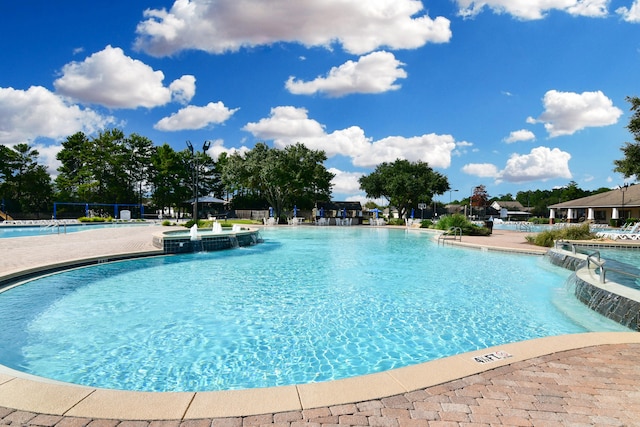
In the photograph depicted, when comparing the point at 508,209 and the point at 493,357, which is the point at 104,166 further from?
the point at 508,209

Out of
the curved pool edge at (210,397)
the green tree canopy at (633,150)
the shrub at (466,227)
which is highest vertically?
the green tree canopy at (633,150)

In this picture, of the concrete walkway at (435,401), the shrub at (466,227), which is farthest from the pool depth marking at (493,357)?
the shrub at (466,227)

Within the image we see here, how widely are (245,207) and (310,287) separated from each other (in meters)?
42.4

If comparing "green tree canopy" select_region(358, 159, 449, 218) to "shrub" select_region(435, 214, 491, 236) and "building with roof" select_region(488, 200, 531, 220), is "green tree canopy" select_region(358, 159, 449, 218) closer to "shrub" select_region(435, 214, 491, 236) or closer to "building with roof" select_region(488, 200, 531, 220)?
"shrub" select_region(435, 214, 491, 236)

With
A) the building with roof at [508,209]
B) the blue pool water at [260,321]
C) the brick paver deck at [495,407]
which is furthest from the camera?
the building with roof at [508,209]

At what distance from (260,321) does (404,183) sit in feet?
135

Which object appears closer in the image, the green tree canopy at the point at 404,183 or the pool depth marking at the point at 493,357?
the pool depth marking at the point at 493,357

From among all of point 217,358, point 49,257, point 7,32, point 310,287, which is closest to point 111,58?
point 7,32

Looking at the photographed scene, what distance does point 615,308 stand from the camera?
5.65m

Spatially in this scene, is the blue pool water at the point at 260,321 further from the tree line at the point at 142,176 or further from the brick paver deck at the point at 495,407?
the tree line at the point at 142,176

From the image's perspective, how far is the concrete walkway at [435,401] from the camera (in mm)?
2373

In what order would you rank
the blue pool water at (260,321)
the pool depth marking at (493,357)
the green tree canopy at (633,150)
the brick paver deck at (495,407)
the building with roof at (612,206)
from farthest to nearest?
the building with roof at (612,206), the green tree canopy at (633,150), the blue pool water at (260,321), the pool depth marking at (493,357), the brick paver deck at (495,407)

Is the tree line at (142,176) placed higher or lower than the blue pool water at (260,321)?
higher

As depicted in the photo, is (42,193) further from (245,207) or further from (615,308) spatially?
(615,308)
